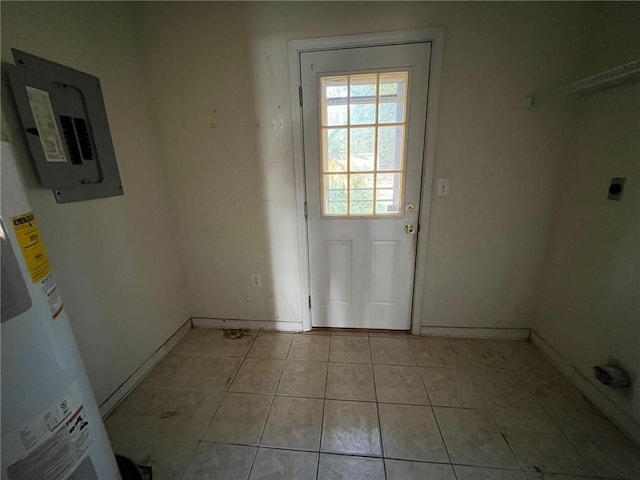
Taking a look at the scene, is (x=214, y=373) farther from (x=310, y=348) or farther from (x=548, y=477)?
(x=548, y=477)

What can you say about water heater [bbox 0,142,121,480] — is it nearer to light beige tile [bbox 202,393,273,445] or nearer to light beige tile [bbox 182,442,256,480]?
light beige tile [bbox 182,442,256,480]

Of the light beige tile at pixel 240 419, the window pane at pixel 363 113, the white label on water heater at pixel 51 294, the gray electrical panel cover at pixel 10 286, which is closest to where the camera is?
the gray electrical panel cover at pixel 10 286

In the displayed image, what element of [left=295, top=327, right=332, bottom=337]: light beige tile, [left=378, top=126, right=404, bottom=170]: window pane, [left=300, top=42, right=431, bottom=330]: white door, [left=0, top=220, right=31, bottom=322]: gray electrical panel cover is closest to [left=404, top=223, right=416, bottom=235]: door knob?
[left=300, top=42, right=431, bottom=330]: white door

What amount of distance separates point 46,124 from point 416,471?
2244mm

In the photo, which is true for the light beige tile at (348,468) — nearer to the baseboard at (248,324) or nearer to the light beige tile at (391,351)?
the light beige tile at (391,351)

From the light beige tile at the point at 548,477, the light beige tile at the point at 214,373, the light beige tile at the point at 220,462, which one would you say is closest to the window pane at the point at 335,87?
the light beige tile at the point at 214,373

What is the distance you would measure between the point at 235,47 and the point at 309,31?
488mm

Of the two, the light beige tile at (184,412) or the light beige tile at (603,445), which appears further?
the light beige tile at (184,412)

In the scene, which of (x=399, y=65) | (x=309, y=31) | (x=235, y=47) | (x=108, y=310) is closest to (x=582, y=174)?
(x=399, y=65)

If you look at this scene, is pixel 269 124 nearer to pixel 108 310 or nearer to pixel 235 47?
pixel 235 47

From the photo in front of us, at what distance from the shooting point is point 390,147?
5.49 ft

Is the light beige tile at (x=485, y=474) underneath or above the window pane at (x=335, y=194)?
underneath

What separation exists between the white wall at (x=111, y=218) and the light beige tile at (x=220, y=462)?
70 cm

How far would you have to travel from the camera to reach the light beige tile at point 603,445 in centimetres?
109
